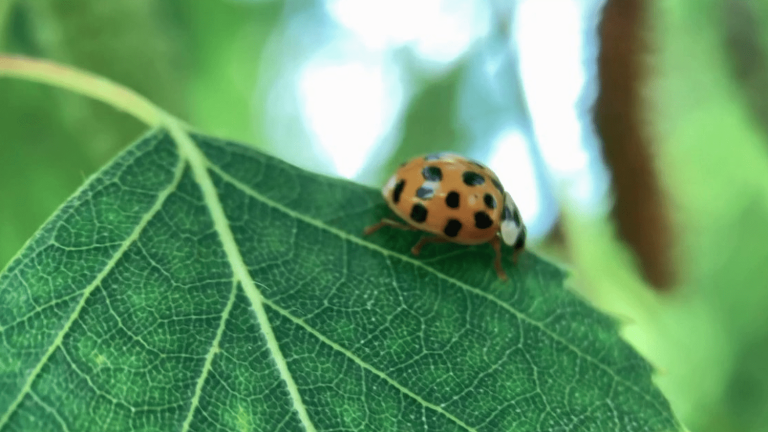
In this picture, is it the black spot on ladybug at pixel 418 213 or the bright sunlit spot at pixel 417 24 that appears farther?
the bright sunlit spot at pixel 417 24

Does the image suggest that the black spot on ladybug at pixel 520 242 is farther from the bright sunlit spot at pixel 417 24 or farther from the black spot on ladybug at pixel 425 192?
the bright sunlit spot at pixel 417 24

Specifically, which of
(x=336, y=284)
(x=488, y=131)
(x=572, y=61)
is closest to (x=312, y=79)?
(x=488, y=131)

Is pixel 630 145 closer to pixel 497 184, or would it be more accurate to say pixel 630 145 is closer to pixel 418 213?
pixel 497 184

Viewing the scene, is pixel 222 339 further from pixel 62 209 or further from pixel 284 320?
pixel 62 209

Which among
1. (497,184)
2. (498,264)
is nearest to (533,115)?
(497,184)

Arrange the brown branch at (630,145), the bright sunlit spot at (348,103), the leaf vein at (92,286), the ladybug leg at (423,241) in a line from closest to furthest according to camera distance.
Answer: the leaf vein at (92,286) → the ladybug leg at (423,241) → the brown branch at (630,145) → the bright sunlit spot at (348,103)

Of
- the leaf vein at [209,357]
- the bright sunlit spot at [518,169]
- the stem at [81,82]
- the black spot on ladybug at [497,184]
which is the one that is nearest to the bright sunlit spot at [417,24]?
the bright sunlit spot at [518,169]

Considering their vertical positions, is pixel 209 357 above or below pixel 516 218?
below
